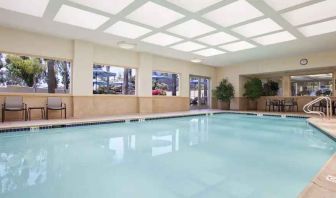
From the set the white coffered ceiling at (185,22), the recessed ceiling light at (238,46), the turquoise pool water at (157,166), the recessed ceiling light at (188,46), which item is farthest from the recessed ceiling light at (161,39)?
the turquoise pool water at (157,166)

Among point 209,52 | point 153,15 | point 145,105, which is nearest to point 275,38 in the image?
point 209,52

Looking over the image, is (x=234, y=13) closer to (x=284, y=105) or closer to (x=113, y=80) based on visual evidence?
(x=113, y=80)

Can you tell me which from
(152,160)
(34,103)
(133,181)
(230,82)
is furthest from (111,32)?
(230,82)

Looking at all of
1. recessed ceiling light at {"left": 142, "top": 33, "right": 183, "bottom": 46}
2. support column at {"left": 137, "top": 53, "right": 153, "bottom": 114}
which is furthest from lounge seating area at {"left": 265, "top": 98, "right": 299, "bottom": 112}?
recessed ceiling light at {"left": 142, "top": 33, "right": 183, "bottom": 46}

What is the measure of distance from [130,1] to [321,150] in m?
4.96

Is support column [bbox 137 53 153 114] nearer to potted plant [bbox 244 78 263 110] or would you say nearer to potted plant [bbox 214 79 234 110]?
potted plant [bbox 214 79 234 110]

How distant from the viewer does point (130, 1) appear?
486 cm

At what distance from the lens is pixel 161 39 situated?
25.8 ft

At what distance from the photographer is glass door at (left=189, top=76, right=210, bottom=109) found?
542 inches

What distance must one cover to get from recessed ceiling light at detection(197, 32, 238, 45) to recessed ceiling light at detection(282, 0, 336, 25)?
199cm

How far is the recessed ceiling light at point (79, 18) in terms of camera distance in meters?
5.45

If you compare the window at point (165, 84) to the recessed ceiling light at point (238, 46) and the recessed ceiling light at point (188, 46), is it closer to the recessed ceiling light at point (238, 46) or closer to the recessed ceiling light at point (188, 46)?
the recessed ceiling light at point (188, 46)

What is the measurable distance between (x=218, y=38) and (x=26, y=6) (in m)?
5.81

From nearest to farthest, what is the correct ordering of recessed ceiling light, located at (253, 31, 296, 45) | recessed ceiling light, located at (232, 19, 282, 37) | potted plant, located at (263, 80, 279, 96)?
recessed ceiling light, located at (232, 19, 282, 37), recessed ceiling light, located at (253, 31, 296, 45), potted plant, located at (263, 80, 279, 96)
